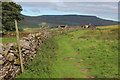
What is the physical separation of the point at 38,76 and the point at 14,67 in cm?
248

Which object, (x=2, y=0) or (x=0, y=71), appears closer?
(x=0, y=71)

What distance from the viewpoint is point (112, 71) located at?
11.2 metres

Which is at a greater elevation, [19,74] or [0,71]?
[0,71]

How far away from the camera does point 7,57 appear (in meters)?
9.55

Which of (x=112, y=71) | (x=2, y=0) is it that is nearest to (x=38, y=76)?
(x=112, y=71)

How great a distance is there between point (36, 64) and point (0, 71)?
4.07 metres

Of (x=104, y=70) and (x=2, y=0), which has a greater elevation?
(x=2, y=0)

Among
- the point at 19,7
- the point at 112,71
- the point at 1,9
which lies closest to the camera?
the point at 112,71

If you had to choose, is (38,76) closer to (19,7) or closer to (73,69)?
(73,69)

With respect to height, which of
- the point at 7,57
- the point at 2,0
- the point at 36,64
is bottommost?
the point at 36,64

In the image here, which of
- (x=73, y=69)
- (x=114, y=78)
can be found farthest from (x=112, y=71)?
(x=73, y=69)

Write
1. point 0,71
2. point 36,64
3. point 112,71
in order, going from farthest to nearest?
point 36,64 < point 112,71 < point 0,71

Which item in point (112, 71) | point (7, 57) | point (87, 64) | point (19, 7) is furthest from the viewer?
point (19, 7)

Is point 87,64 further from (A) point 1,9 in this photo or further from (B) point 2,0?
(B) point 2,0
